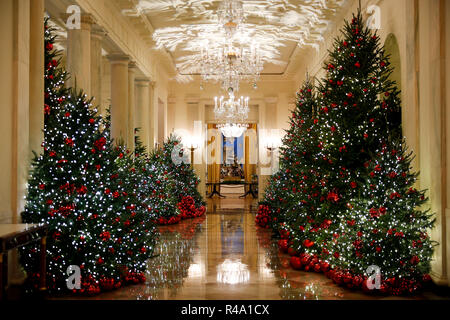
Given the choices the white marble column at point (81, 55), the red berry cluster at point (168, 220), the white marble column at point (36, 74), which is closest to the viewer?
the white marble column at point (36, 74)

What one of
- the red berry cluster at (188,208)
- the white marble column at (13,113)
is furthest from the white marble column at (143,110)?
the white marble column at (13,113)

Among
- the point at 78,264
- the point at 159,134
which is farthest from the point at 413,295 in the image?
the point at 159,134

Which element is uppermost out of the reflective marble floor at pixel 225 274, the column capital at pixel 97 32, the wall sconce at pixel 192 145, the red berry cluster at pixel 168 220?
the column capital at pixel 97 32

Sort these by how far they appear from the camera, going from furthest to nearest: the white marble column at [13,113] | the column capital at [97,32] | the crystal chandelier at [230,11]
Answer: the crystal chandelier at [230,11] → the column capital at [97,32] → the white marble column at [13,113]

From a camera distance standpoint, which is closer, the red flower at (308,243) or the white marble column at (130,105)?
the red flower at (308,243)

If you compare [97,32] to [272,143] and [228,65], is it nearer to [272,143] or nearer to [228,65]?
[228,65]

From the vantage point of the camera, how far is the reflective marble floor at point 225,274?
5340 mm

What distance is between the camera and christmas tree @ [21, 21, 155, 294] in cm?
530

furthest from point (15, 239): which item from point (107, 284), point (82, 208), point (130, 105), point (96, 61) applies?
point (130, 105)

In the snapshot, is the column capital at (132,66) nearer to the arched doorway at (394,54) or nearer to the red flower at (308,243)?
the arched doorway at (394,54)

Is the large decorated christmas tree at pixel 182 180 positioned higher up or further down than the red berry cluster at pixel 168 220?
higher up

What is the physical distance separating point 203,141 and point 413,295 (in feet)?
44.4

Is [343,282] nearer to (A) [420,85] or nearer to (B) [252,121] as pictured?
(A) [420,85]

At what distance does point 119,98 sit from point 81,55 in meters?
3.12
